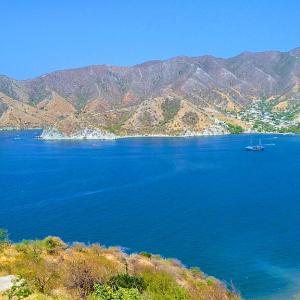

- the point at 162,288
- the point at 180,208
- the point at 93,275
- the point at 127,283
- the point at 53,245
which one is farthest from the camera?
the point at 180,208

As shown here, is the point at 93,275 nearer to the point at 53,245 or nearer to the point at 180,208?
the point at 53,245

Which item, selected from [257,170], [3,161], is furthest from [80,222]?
[3,161]

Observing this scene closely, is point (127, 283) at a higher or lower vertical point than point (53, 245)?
higher

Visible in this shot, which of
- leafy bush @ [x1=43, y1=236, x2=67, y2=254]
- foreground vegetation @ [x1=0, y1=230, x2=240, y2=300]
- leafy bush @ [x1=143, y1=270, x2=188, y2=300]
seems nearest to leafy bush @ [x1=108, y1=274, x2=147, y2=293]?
foreground vegetation @ [x1=0, y1=230, x2=240, y2=300]

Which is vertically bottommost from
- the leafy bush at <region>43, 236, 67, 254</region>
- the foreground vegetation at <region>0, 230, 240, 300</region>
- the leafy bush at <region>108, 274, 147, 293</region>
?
the leafy bush at <region>43, 236, 67, 254</region>

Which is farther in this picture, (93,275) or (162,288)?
(162,288)

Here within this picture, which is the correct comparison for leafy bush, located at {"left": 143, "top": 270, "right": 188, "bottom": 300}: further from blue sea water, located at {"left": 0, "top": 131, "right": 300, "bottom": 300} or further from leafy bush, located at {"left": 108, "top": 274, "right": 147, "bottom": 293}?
blue sea water, located at {"left": 0, "top": 131, "right": 300, "bottom": 300}

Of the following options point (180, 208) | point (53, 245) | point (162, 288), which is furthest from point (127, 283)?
point (180, 208)

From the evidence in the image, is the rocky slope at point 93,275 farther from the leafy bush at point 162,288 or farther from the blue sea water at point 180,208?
the blue sea water at point 180,208
